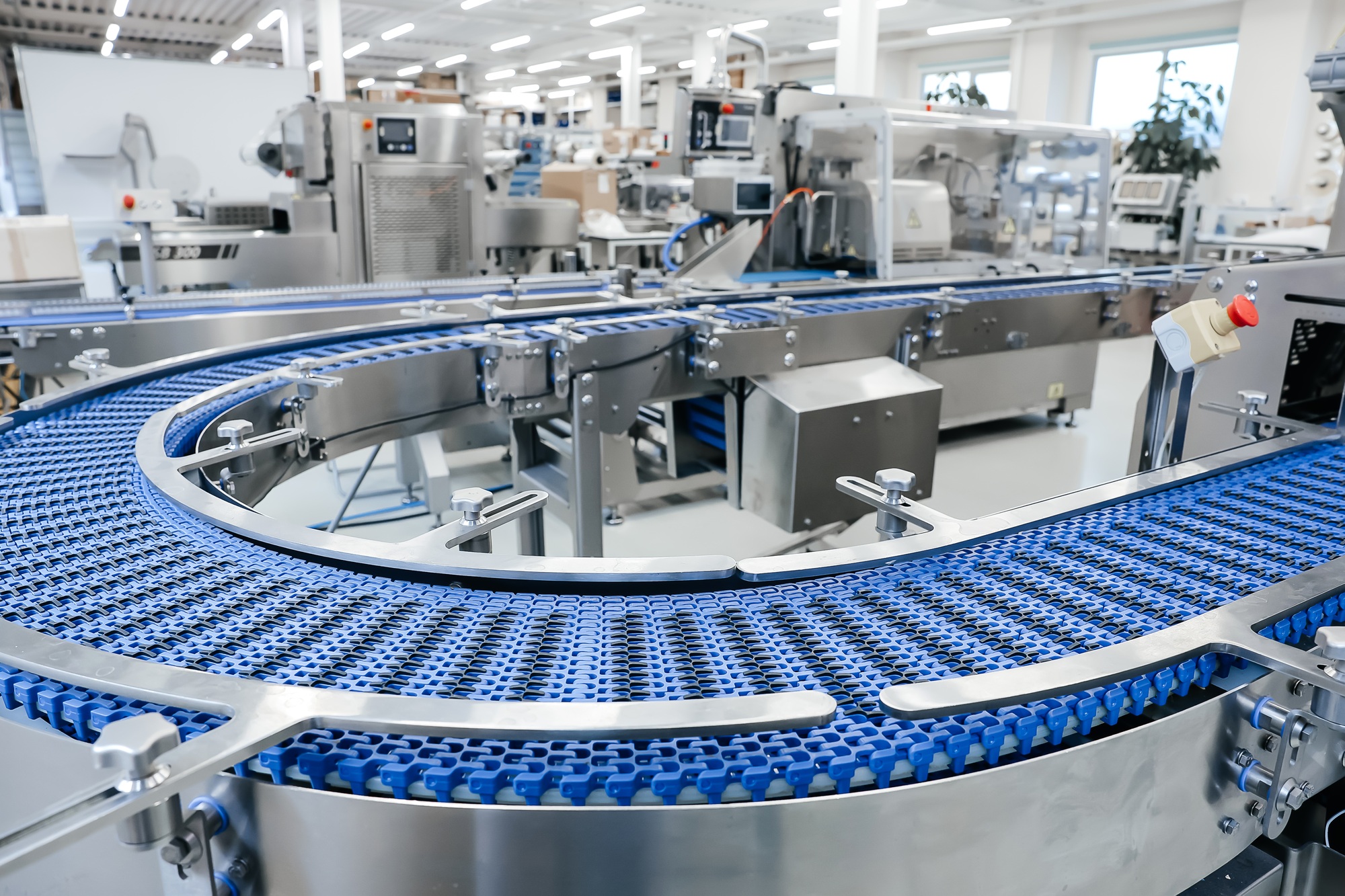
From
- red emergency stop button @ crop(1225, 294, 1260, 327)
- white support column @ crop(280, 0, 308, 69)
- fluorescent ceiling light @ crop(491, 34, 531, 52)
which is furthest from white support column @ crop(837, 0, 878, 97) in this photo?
fluorescent ceiling light @ crop(491, 34, 531, 52)

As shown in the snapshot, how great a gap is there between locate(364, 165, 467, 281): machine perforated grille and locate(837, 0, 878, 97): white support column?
10.0ft

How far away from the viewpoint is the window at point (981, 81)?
35.3ft

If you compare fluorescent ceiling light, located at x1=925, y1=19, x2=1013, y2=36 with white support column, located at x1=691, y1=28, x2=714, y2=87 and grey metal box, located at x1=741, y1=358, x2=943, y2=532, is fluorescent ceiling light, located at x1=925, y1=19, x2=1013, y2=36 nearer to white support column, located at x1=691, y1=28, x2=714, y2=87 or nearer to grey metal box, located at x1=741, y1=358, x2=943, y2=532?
white support column, located at x1=691, y1=28, x2=714, y2=87

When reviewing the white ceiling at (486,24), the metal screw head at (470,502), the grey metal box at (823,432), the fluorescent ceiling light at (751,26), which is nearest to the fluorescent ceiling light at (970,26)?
the white ceiling at (486,24)

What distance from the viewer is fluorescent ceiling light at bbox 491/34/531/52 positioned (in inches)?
474

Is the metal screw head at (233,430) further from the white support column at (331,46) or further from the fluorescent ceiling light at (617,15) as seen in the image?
the fluorescent ceiling light at (617,15)

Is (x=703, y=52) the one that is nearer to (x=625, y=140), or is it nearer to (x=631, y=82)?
(x=631, y=82)

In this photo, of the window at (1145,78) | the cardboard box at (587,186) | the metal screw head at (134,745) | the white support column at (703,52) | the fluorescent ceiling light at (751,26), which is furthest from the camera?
the white support column at (703,52)

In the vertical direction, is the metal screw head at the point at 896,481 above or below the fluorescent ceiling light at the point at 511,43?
below

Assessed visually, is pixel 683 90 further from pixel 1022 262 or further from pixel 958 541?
pixel 958 541

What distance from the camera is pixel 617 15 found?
33.2 ft

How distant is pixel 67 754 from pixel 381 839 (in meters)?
0.24

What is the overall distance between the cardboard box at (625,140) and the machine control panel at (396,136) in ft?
15.7

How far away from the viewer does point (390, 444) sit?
13.1ft
